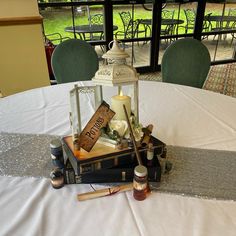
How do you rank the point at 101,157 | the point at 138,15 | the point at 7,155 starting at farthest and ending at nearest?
1. the point at 138,15
2. the point at 7,155
3. the point at 101,157

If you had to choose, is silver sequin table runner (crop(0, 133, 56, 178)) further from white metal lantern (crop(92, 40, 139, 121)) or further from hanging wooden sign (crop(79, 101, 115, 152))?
white metal lantern (crop(92, 40, 139, 121))

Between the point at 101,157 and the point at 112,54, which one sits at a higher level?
the point at 112,54

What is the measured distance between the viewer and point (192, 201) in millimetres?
757

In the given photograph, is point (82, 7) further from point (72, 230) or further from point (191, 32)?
point (72, 230)

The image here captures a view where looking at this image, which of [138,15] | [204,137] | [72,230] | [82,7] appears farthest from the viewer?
[138,15]

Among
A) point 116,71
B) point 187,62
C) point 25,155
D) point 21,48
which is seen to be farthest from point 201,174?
point 21,48

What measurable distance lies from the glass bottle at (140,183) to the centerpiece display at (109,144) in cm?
8

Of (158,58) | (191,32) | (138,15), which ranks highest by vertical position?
(138,15)

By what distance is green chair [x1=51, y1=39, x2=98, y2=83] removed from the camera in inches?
71.4

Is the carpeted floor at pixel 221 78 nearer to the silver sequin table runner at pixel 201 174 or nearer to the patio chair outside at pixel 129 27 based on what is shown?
the patio chair outside at pixel 129 27

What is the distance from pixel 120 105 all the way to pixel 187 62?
3.57 feet

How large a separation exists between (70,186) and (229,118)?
809mm

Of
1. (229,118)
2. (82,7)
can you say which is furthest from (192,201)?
(82,7)

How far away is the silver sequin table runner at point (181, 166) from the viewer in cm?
81
